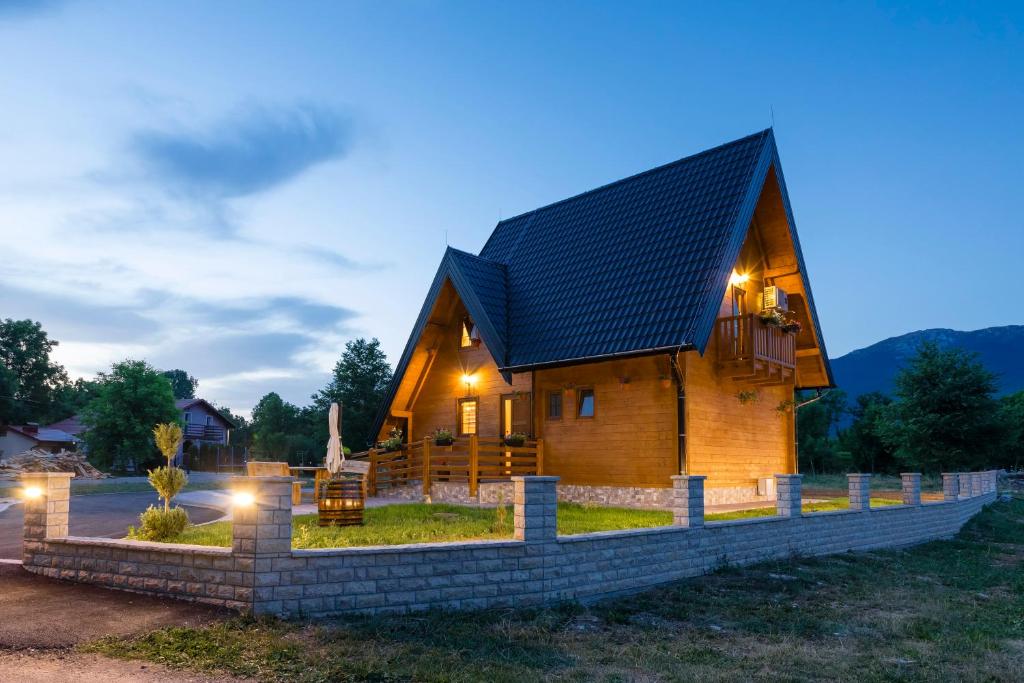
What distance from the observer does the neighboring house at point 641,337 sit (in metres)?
15.2

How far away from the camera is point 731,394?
56.2 feet

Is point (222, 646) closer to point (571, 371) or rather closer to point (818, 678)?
point (818, 678)

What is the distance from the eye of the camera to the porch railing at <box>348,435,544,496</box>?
53.4 ft

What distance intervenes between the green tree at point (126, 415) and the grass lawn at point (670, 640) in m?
36.8

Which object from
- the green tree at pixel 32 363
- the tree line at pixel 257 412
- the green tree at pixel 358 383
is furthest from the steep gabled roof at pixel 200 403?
the green tree at pixel 32 363

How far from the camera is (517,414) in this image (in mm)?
17750

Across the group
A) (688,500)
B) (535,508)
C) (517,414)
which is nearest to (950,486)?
(517,414)

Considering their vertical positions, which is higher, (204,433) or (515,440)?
(515,440)

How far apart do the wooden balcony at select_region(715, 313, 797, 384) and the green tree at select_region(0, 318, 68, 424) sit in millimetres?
67983

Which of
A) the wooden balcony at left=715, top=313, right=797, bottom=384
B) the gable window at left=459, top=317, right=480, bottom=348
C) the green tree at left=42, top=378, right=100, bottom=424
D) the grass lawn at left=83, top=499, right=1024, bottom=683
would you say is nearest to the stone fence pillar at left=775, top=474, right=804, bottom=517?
the grass lawn at left=83, top=499, right=1024, bottom=683

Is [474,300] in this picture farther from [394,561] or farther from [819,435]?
[819,435]

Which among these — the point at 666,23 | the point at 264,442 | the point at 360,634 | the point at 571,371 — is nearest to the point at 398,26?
the point at 666,23

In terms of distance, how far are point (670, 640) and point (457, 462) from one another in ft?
35.1

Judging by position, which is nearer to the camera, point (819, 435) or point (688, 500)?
point (688, 500)
